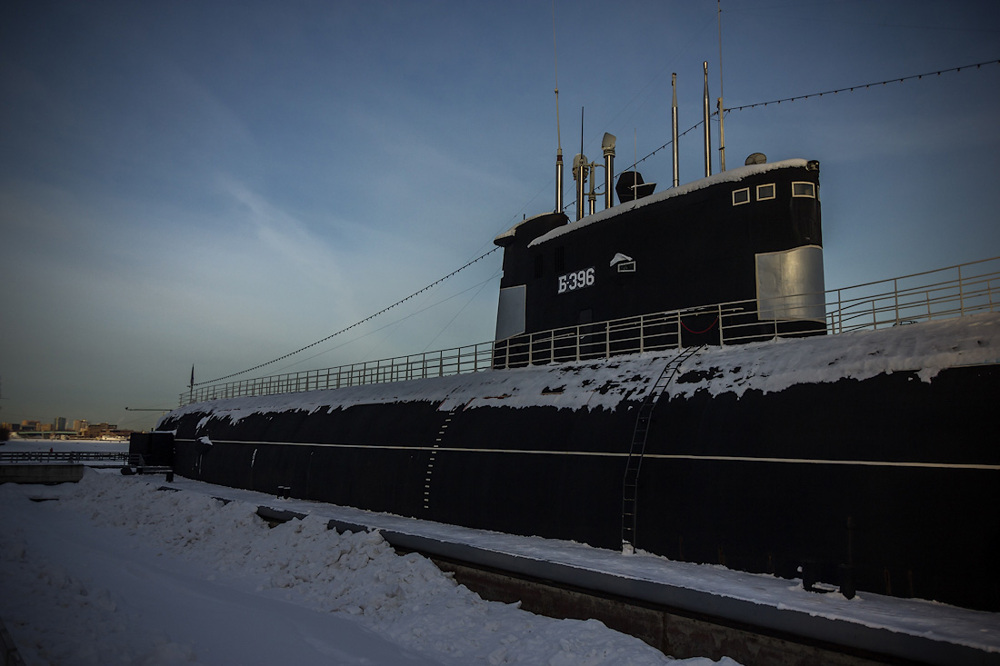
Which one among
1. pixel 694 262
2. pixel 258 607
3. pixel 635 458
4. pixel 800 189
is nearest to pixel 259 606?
pixel 258 607

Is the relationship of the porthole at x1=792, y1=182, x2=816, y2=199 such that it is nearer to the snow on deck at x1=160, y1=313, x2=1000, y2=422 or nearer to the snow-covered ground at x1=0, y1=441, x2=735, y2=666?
the snow on deck at x1=160, y1=313, x2=1000, y2=422

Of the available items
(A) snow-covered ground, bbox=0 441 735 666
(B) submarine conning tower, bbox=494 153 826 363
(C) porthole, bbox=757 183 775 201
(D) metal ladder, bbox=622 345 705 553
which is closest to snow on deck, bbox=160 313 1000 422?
(D) metal ladder, bbox=622 345 705 553

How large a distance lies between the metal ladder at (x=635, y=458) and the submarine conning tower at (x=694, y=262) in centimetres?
168

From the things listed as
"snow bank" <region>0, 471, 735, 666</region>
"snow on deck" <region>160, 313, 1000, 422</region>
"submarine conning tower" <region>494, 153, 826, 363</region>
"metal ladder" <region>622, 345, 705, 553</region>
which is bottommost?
"snow bank" <region>0, 471, 735, 666</region>

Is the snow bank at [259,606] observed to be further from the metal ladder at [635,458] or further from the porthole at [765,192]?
the porthole at [765,192]

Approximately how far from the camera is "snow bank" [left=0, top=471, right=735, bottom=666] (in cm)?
886

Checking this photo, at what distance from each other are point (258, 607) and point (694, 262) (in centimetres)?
1103

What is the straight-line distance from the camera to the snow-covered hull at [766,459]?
8219mm

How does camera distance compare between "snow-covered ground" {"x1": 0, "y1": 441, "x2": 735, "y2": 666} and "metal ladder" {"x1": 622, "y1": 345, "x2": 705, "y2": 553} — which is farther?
"metal ladder" {"x1": 622, "y1": 345, "x2": 705, "y2": 553}

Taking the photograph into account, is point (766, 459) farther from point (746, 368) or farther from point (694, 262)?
point (694, 262)

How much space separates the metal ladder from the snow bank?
83.4 inches

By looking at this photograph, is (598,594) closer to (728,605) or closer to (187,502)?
(728,605)

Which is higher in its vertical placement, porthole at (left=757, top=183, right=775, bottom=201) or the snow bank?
porthole at (left=757, top=183, right=775, bottom=201)

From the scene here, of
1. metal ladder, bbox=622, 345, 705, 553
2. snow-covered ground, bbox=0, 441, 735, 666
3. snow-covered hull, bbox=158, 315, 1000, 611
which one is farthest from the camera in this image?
metal ladder, bbox=622, 345, 705, 553
